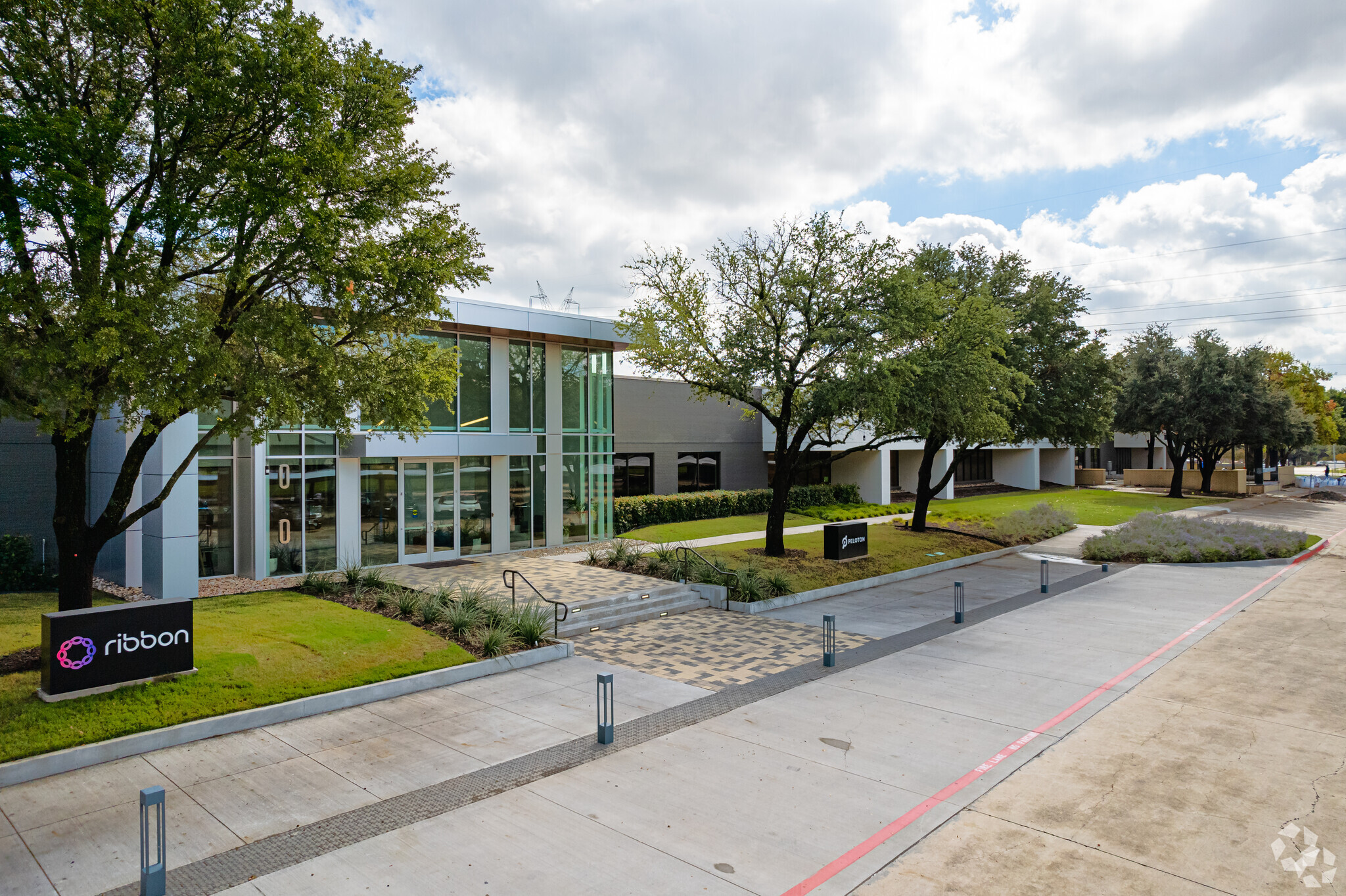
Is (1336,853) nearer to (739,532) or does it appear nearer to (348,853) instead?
(348,853)

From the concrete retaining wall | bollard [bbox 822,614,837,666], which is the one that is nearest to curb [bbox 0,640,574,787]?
bollard [bbox 822,614,837,666]

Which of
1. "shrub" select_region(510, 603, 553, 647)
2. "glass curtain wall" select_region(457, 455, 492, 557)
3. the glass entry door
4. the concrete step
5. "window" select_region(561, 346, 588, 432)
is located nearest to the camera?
"shrub" select_region(510, 603, 553, 647)

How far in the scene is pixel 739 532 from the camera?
2753 cm

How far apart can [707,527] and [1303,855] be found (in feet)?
73.9

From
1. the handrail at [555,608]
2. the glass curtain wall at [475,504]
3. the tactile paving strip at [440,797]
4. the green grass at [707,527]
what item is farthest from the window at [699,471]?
the tactile paving strip at [440,797]

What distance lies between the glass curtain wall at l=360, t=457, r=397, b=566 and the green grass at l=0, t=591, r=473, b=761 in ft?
12.9

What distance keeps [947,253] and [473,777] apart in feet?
78.7

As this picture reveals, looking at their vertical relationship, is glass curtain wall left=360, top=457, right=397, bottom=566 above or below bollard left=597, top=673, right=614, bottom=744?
above

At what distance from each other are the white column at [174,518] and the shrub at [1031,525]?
2581cm

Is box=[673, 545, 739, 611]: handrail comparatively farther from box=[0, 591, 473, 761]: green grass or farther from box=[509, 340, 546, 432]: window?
box=[0, 591, 473, 761]: green grass

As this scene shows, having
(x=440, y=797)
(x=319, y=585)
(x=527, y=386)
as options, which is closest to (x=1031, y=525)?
(x=527, y=386)

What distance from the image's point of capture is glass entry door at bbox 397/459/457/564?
19659mm

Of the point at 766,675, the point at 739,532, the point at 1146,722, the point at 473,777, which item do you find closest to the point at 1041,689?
the point at 1146,722

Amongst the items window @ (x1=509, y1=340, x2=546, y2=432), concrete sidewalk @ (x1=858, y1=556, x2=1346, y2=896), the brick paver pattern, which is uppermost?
window @ (x1=509, y1=340, x2=546, y2=432)
